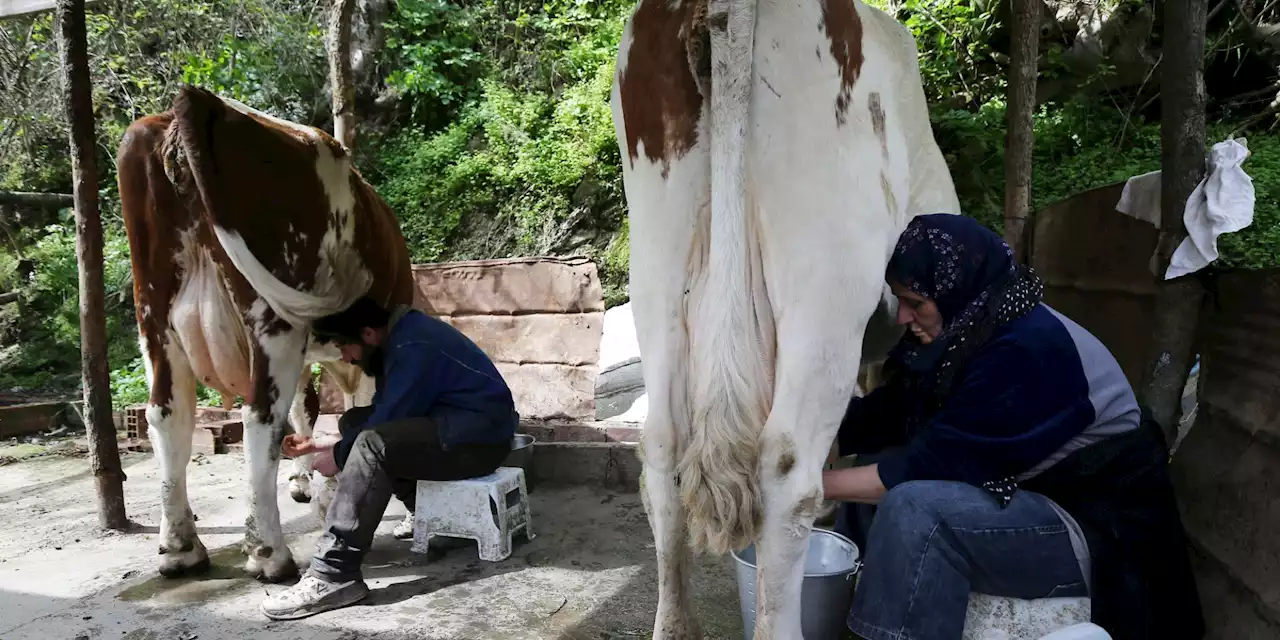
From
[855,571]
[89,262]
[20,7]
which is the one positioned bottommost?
[855,571]

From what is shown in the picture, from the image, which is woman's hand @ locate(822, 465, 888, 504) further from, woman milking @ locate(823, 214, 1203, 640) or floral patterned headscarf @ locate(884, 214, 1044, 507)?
floral patterned headscarf @ locate(884, 214, 1044, 507)

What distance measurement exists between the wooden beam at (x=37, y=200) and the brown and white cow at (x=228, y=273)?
9.46 metres

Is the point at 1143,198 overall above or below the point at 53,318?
above

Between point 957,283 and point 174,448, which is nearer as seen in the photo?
point 957,283

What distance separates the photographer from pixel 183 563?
3.30m

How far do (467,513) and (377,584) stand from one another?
0.47 m

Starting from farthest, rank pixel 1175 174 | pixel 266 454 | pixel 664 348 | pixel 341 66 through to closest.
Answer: pixel 341 66 < pixel 266 454 < pixel 1175 174 < pixel 664 348

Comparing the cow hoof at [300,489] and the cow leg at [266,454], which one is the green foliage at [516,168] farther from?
the cow leg at [266,454]

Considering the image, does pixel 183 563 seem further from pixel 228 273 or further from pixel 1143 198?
pixel 1143 198

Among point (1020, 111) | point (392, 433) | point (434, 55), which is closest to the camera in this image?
point (392, 433)

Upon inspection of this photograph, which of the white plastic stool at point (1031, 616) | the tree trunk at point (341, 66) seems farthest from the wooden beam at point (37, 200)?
the white plastic stool at point (1031, 616)

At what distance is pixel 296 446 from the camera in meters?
3.31

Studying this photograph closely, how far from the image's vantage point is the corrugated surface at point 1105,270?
345 centimetres

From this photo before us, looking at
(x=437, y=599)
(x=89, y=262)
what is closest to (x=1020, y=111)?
(x=437, y=599)
